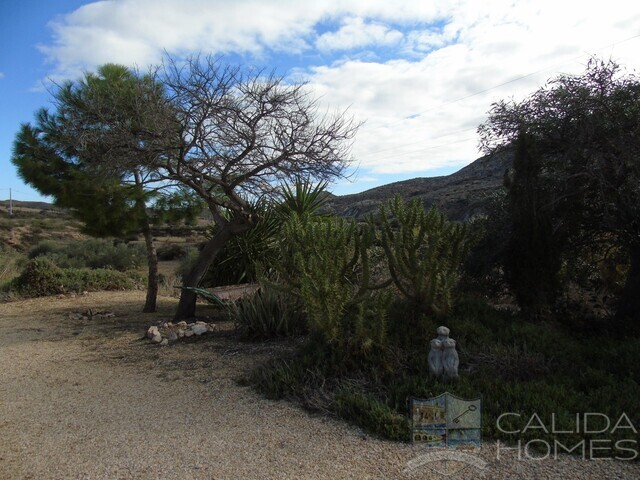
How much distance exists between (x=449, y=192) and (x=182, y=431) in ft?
79.7

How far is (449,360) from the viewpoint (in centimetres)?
487

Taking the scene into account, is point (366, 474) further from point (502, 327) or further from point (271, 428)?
point (502, 327)

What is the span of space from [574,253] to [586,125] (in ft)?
6.11

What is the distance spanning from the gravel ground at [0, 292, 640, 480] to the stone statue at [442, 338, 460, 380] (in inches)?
39.7

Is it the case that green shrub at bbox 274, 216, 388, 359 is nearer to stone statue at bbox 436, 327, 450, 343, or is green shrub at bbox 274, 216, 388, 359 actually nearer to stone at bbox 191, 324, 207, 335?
stone statue at bbox 436, 327, 450, 343

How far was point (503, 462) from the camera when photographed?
3.61m

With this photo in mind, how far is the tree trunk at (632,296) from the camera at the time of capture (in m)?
6.82

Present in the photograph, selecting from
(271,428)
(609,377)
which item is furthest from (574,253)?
(271,428)

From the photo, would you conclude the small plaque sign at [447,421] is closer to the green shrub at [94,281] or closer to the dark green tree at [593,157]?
the dark green tree at [593,157]

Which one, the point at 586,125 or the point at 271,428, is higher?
the point at 586,125

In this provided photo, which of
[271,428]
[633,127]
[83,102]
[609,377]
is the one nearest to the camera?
[271,428]

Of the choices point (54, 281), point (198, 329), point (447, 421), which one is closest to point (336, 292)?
point (447, 421)

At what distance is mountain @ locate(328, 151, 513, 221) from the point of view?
10.7m

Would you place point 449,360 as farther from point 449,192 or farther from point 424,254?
point 449,192
